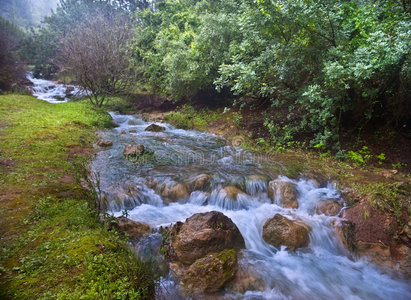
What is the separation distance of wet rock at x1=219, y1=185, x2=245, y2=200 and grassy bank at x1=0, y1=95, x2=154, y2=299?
3.10 m

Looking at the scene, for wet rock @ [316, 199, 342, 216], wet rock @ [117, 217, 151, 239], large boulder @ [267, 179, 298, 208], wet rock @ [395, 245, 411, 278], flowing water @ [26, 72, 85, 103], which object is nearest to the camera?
wet rock @ [395, 245, 411, 278]

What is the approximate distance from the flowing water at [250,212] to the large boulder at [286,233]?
0.14m

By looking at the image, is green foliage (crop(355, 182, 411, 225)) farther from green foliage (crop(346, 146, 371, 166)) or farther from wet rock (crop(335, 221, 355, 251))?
green foliage (crop(346, 146, 371, 166))

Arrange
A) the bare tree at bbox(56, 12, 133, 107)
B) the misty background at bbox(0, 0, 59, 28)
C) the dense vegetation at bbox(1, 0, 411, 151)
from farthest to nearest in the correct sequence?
the misty background at bbox(0, 0, 59, 28) < the bare tree at bbox(56, 12, 133, 107) < the dense vegetation at bbox(1, 0, 411, 151)

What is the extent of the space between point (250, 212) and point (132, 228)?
118 inches

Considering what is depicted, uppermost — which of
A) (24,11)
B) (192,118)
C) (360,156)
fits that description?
(24,11)

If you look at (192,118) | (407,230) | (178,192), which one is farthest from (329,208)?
(192,118)

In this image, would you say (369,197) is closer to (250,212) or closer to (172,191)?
(250,212)

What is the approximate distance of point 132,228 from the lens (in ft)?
15.0

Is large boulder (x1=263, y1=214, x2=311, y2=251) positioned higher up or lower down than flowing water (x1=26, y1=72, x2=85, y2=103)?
lower down

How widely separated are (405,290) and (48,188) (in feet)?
23.1

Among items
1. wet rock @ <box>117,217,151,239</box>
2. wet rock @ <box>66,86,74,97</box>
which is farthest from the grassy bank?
wet rock @ <box>66,86,74,97</box>

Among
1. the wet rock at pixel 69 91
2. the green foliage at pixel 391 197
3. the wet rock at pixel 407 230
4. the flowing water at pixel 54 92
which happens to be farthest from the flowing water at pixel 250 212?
the wet rock at pixel 69 91

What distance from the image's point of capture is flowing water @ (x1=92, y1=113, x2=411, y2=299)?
3985mm
